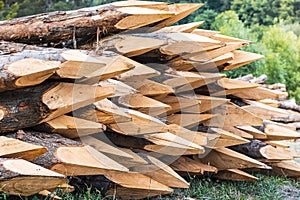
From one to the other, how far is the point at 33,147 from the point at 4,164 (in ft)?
0.42

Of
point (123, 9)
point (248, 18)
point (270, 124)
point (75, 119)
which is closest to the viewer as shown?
point (75, 119)

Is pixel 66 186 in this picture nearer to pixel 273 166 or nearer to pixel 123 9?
pixel 123 9

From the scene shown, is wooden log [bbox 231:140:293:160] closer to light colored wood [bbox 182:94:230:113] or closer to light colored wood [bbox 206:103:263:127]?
light colored wood [bbox 206:103:263:127]

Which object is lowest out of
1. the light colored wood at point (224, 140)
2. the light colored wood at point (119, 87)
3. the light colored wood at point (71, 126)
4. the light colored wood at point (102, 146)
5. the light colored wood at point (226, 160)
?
the light colored wood at point (226, 160)

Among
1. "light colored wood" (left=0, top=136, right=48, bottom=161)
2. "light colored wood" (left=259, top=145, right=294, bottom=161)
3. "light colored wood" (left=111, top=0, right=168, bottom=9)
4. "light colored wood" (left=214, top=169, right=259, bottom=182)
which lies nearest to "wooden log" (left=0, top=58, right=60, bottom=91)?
"light colored wood" (left=0, top=136, right=48, bottom=161)

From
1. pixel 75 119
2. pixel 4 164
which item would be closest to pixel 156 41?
pixel 75 119

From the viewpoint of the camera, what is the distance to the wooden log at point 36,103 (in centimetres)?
155

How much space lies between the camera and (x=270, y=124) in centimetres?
264

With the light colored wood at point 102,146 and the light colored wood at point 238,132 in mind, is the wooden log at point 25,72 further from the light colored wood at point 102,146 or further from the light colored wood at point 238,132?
the light colored wood at point 238,132

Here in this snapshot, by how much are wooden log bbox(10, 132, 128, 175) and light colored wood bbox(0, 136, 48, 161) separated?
0.29 feet

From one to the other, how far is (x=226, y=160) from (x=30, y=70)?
50.2 inches

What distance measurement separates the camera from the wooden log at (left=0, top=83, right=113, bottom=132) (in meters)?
1.55

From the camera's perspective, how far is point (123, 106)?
1.90 meters

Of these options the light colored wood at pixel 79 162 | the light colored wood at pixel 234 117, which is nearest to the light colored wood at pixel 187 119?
the light colored wood at pixel 234 117
